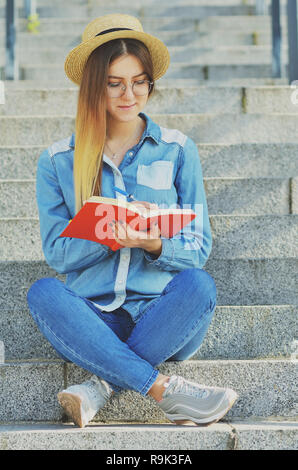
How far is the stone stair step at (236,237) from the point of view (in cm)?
317

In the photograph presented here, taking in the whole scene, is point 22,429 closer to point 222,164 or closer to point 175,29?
A: point 222,164

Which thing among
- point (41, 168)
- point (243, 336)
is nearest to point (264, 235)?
point (243, 336)

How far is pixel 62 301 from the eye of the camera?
2355 millimetres

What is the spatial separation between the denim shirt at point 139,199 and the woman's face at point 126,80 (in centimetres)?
12

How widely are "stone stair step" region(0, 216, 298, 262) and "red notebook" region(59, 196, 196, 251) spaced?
792mm

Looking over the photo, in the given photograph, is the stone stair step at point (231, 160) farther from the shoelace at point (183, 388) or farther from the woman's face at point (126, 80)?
the shoelace at point (183, 388)

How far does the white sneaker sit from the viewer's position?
2.29 meters

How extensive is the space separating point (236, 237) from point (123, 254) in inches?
30.3

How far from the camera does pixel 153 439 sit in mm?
2195

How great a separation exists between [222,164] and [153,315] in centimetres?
150

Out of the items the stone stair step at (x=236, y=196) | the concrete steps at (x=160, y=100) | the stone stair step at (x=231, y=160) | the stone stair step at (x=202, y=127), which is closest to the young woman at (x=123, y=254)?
the stone stair step at (x=236, y=196)

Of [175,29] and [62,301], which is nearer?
[62,301]
